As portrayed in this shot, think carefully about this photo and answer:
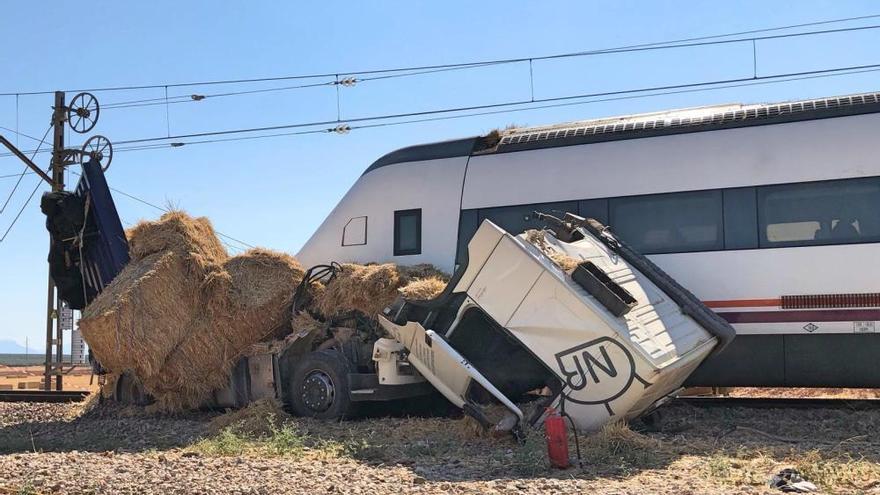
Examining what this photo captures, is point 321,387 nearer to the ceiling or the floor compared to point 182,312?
nearer to the floor

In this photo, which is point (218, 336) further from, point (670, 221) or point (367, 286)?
point (670, 221)

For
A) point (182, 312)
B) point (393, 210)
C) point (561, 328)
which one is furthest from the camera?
point (393, 210)

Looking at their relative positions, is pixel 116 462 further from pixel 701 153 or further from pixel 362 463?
pixel 701 153

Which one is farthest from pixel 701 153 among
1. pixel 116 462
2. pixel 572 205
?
pixel 116 462

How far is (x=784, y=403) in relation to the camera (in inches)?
423

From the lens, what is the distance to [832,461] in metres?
6.88

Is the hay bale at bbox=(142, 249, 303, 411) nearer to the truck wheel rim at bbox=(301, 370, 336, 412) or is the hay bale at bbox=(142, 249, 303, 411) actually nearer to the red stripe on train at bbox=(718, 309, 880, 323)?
the truck wheel rim at bbox=(301, 370, 336, 412)

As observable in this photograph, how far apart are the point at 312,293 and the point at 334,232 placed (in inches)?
50.9

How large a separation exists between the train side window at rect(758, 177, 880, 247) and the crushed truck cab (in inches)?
50.7

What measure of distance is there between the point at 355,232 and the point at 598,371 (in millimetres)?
5110

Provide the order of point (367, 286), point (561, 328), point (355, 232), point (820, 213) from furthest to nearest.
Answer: point (355, 232) < point (367, 286) < point (820, 213) < point (561, 328)

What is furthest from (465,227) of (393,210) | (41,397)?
(41,397)

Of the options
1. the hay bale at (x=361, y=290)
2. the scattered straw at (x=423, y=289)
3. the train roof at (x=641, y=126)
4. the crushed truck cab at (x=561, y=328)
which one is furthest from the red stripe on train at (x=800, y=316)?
the hay bale at (x=361, y=290)

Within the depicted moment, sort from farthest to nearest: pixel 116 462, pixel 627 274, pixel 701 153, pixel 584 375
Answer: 1. pixel 701 153
2. pixel 627 274
3. pixel 584 375
4. pixel 116 462
